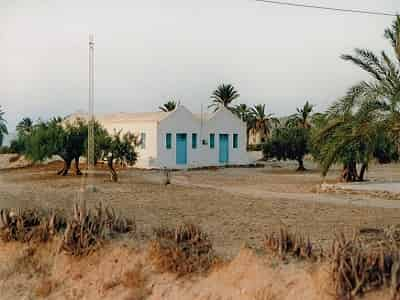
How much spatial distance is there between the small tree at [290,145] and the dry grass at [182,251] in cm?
3196

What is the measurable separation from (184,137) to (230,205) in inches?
873

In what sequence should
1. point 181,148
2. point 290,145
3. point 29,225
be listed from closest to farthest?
point 29,225 → point 181,148 → point 290,145

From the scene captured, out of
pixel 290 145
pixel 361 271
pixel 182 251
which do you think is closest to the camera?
pixel 361 271

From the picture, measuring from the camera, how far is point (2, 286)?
9.67m

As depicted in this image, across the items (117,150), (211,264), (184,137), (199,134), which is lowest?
(211,264)

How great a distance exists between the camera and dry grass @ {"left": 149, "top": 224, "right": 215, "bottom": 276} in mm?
8398

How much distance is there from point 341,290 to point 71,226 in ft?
16.4

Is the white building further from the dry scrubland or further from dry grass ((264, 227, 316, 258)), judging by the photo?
dry grass ((264, 227, 316, 258))

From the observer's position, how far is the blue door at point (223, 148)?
4186cm

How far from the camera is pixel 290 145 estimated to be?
41.2 metres

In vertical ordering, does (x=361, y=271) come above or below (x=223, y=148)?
below

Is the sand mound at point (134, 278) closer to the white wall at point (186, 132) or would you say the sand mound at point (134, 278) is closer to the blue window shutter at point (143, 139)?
the white wall at point (186, 132)

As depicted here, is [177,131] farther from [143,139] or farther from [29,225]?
[29,225]

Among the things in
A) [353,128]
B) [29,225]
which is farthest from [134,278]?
[353,128]
